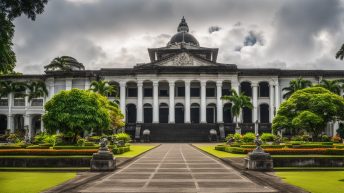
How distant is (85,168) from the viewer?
761 inches

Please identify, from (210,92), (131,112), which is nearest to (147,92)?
(131,112)

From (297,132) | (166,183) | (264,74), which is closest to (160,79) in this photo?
(264,74)

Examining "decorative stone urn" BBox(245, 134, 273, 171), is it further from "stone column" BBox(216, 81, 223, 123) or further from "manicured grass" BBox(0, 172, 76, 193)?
"stone column" BBox(216, 81, 223, 123)

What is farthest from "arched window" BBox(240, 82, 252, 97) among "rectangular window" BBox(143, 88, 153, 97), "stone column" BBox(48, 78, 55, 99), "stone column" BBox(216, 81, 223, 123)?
"stone column" BBox(48, 78, 55, 99)

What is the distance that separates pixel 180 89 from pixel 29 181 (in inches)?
2143

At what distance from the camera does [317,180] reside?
598 inches

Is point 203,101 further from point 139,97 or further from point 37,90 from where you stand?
point 37,90

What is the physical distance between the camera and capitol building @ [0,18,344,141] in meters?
65.5

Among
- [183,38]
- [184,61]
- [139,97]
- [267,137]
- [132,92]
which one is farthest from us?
[183,38]

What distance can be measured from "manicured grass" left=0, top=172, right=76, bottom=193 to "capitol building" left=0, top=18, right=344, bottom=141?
45.4 m

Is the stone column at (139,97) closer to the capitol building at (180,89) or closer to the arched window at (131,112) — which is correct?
the capitol building at (180,89)

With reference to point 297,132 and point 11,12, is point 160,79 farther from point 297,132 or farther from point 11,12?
point 11,12

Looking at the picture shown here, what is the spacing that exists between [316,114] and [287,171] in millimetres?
21872

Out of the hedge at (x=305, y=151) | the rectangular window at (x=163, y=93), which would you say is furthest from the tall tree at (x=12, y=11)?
the rectangular window at (x=163, y=93)
